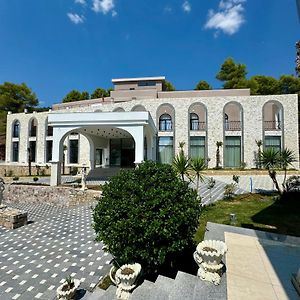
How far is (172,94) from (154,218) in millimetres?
31019

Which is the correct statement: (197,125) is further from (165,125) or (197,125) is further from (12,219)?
(12,219)

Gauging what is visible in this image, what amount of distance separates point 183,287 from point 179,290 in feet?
0.30

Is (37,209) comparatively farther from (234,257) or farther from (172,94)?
(172,94)

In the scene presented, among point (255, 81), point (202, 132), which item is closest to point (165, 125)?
point (202, 132)

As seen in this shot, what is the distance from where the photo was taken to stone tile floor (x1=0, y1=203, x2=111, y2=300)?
4184mm

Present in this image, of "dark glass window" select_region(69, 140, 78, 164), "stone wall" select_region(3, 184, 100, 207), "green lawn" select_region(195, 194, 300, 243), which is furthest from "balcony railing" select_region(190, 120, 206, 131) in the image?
"stone wall" select_region(3, 184, 100, 207)

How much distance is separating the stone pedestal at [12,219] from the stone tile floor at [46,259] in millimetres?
282

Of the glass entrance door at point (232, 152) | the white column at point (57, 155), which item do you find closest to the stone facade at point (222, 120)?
the glass entrance door at point (232, 152)

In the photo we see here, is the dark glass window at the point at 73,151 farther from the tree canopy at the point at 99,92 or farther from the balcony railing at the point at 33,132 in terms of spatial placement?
the tree canopy at the point at 99,92

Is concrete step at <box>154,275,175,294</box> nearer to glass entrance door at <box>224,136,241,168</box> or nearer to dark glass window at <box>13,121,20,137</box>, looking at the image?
glass entrance door at <box>224,136,241,168</box>

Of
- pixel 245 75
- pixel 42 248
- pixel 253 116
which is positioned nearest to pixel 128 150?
pixel 253 116

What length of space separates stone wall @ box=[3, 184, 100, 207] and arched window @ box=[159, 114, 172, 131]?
15.0m

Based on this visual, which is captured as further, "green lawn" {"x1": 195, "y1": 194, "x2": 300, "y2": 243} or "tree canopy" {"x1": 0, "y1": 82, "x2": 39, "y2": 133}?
"tree canopy" {"x1": 0, "y1": 82, "x2": 39, "y2": 133}

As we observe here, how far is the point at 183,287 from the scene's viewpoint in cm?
308
